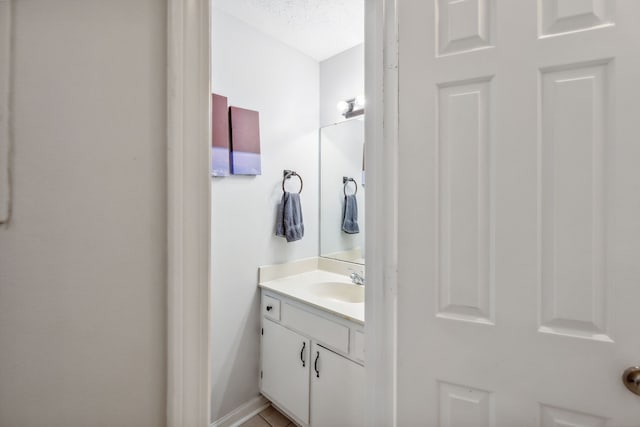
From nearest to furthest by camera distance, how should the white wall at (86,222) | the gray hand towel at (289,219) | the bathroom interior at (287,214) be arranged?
the white wall at (86,222) < the bathroom interior at (287,214) < the gray hand towel at (289,219)

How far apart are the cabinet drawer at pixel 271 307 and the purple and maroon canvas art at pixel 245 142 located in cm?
83

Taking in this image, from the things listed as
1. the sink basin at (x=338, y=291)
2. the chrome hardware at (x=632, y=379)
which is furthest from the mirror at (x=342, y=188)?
the chrome hardware at (x=632, y=379)

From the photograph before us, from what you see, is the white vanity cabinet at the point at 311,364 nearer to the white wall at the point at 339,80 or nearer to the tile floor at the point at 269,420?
the tile floor at the point at 269,420

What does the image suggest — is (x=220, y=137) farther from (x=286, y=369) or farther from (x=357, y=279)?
(x=286, y=369)

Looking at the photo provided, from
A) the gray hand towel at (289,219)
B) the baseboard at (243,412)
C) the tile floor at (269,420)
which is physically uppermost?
the gray hand towel at (289,219)

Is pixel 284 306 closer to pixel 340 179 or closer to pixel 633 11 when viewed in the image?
pixel 340 179

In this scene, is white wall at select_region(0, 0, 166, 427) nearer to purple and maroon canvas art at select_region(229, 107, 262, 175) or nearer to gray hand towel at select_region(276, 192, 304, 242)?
purple and maroon canvas art at select_region(229, 107, 262, 175)

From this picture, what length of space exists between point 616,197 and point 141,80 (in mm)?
1074

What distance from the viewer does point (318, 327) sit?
4.75 feet


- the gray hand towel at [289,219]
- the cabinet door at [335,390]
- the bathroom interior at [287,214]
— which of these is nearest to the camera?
the cabinet door at [335,390]

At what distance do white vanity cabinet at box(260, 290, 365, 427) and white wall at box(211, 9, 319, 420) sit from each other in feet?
0.54

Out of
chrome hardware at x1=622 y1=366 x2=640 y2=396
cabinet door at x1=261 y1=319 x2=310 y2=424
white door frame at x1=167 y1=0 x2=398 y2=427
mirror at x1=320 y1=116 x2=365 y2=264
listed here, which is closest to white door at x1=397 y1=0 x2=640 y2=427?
chrome hardware at x1=622 y1=366 x2=640 y2=396

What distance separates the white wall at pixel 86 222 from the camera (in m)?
0.37

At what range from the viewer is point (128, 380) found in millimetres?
469
